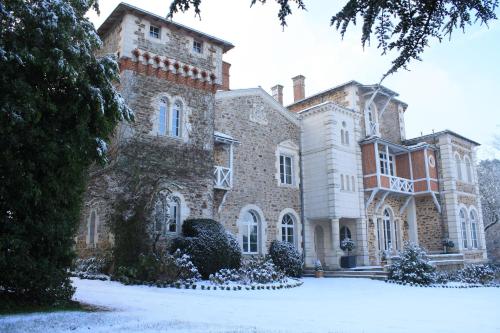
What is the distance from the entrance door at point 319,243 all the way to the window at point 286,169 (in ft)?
8.27

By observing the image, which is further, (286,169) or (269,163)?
(286,169)

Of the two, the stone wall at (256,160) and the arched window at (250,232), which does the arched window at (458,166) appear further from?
the arched window at (250,232)

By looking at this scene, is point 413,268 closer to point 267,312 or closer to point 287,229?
point 287,229

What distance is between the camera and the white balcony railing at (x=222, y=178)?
15.5m

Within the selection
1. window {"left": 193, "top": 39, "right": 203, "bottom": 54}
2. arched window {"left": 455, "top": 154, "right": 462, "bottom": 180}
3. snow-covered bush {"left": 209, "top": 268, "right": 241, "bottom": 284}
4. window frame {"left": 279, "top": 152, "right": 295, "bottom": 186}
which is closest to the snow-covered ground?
snow-covered bush {"left": 209, "top": 268, "right": 241, "bottom": 284}

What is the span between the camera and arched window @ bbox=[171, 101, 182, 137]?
14781mm

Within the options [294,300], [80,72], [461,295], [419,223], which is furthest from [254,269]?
[419,223]

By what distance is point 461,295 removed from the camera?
11562 millimetres

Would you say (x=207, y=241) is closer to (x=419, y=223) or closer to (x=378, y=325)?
(x=378, y=325)

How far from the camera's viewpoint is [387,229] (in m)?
21.3

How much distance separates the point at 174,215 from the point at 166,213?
1266 millimetres

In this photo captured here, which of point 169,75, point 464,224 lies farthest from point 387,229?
point 169,75

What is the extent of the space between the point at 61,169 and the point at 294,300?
5.54 metres

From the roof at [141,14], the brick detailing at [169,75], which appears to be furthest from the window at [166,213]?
the roof at [141,14]
